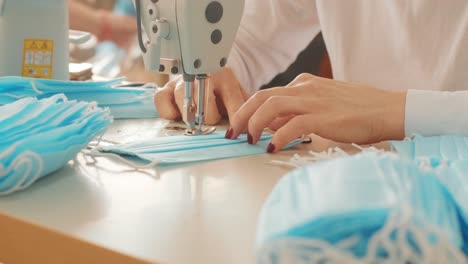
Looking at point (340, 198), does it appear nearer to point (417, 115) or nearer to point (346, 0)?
point (417, 115)

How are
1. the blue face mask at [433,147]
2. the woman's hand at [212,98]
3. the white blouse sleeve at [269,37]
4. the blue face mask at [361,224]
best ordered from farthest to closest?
the white blouse sleeve at [269,37] → the woman's hand at [212,98] → the blue face mask at [433,147] → the blue face mask at [361,224]

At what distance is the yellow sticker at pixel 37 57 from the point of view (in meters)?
1.21

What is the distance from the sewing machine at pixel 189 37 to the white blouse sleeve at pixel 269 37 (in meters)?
0.50

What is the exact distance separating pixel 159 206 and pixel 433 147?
39cm

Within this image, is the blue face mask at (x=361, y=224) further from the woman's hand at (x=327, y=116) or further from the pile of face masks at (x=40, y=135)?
the woman's hand at (x=327, y=116)

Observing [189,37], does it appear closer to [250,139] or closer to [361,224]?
[250,139]

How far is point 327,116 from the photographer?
917mm

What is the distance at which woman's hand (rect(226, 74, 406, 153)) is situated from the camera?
0.91 meters

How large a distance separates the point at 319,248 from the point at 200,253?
0.63 ft

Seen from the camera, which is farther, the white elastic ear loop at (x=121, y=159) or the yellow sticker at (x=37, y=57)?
the yellow sticker at (x=37, y=57)

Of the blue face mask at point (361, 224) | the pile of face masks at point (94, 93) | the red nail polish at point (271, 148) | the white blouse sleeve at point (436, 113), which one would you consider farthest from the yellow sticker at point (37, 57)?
the blue face mask at point (361, 224)

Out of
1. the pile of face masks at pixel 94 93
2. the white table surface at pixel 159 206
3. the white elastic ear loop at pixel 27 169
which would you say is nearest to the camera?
the white table surface at pixel 159 206

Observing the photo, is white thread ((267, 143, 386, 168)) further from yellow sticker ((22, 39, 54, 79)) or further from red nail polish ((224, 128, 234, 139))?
yellow sticker ((22, 39, 54, 79))

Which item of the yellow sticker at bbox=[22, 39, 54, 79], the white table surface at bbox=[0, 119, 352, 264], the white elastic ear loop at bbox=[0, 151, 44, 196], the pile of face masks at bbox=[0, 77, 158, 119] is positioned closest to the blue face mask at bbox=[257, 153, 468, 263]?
the white table surface at bbox=[0, 119, 352, 264]
